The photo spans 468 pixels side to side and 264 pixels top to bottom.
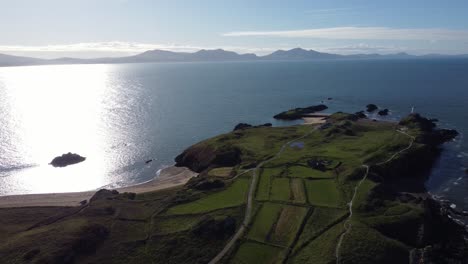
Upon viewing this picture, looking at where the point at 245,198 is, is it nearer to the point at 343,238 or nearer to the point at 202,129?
the point at 343,238

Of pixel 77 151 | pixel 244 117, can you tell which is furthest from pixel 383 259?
pixel 244 117

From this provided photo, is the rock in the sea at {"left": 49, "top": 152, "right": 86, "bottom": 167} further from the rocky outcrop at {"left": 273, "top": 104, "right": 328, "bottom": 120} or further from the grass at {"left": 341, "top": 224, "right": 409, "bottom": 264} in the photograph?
the grass at {"left": 341, "top": 224, "right": 409, "bottom": 264}

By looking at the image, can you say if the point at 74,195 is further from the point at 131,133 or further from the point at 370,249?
the point at 370,249

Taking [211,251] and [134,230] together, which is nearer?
[211,251]

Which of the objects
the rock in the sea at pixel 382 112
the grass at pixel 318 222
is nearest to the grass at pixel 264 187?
→ the grass at pixel 318 222

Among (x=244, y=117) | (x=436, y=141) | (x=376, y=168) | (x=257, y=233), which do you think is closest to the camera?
(x=257, y=233)
